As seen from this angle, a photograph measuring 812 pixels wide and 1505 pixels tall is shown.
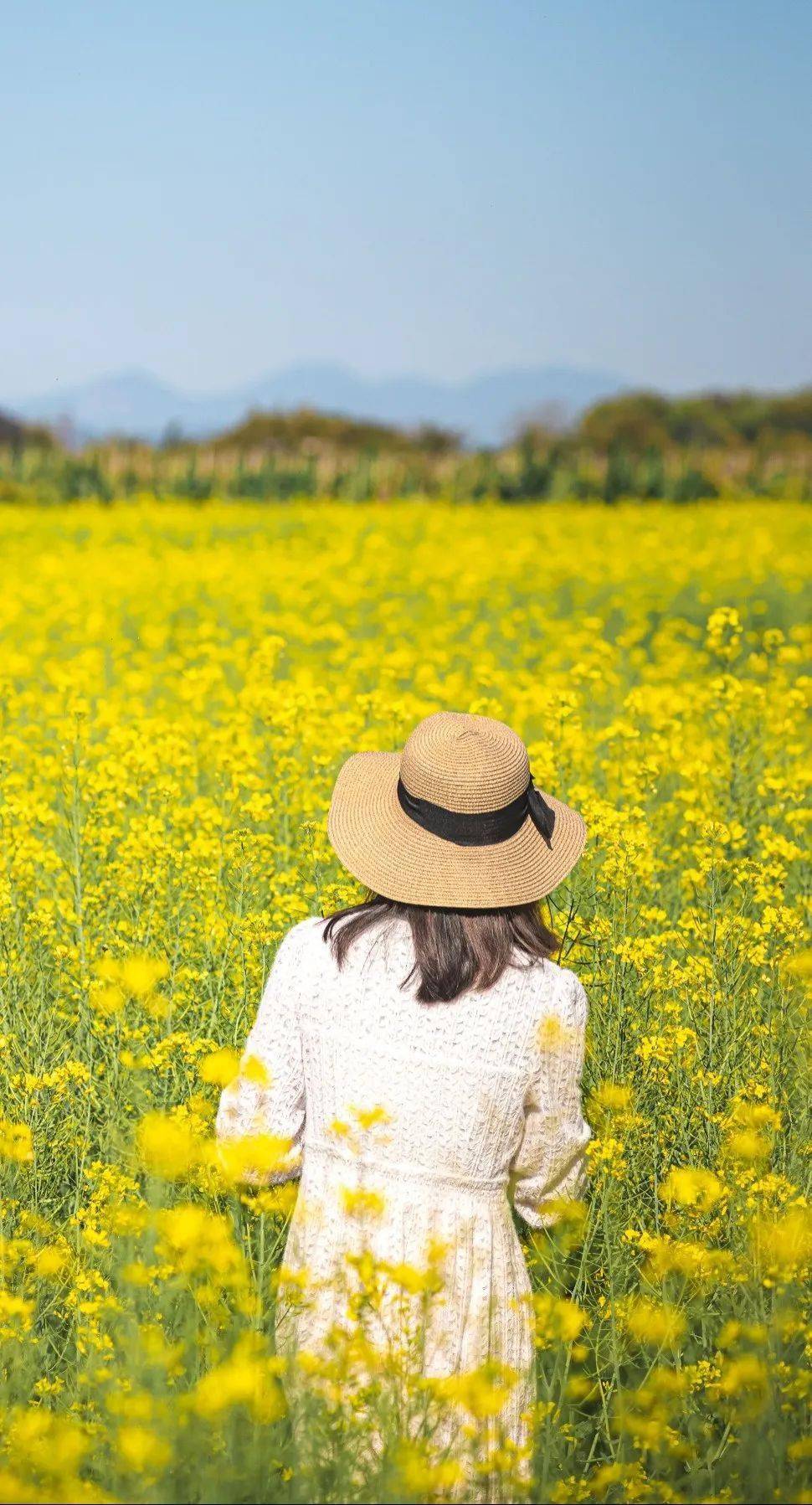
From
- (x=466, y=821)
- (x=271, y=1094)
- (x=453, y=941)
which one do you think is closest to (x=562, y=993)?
(x=453, y=941)

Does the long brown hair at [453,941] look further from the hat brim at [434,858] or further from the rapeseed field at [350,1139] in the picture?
the rapeseed field at [350,1139]

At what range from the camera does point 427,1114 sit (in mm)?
1985

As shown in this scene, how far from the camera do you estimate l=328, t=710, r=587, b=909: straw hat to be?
79.1 inches

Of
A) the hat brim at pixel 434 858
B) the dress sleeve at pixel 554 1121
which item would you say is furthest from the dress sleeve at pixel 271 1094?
the dress sleeve at pixel 554 1121

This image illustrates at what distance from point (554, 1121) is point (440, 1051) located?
216mm

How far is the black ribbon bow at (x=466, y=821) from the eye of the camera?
2049mm

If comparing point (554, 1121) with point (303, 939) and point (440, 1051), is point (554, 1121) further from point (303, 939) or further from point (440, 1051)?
point (303, 939)

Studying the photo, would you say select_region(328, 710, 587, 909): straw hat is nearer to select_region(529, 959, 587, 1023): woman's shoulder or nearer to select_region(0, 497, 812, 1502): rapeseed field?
select_region(529, 959, 587, 1023): woman's shoulder

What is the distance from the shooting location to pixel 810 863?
4.48 m

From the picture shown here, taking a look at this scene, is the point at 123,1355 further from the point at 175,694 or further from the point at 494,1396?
the point at 175,694

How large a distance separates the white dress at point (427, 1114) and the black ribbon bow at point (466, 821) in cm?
14

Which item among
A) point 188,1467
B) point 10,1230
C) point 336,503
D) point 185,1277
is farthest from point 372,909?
point 336,503

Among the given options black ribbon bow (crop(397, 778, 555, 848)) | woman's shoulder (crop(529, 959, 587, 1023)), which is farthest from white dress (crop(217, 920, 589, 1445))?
black ribbon bow (crop(397, 778, 555, 848))

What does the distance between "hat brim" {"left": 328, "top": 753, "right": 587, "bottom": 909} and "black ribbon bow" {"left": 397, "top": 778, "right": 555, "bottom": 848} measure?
0.01m
